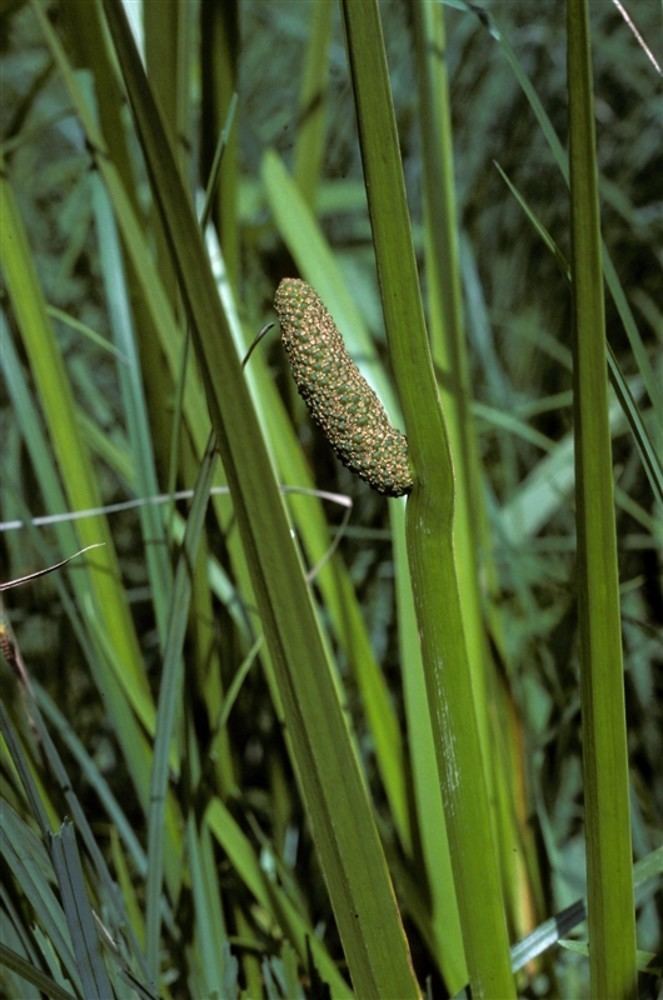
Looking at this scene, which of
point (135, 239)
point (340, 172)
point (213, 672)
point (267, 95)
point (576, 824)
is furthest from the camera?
point (267, 95)

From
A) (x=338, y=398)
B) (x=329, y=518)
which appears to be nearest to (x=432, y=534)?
(x=338, y=398)

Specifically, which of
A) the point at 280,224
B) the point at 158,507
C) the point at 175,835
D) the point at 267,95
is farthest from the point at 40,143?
the point at 175,835

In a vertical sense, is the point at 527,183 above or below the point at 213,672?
above

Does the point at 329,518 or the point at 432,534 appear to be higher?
the point at 432,534

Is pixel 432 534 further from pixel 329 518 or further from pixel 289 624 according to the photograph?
pixel 329 518

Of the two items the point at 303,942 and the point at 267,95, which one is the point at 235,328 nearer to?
the point at 303,942
